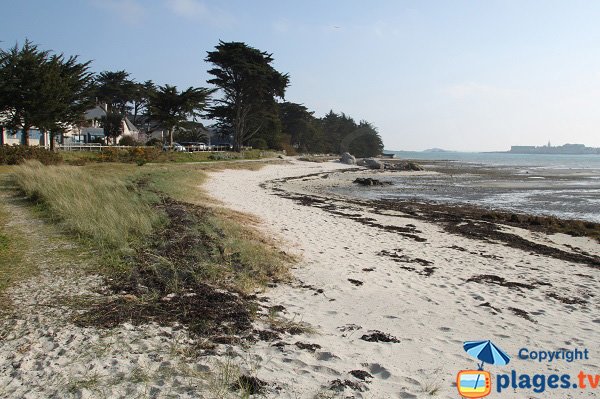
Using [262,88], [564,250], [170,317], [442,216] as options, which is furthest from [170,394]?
[262,88]

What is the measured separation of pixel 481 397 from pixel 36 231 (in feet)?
28.3

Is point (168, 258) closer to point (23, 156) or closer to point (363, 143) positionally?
point (23, 156)

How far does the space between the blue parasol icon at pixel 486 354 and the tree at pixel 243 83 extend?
4384cm

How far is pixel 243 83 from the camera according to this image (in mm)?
47375

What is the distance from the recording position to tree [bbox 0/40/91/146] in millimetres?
28672

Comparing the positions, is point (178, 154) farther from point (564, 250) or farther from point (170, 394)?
point (170, 394)

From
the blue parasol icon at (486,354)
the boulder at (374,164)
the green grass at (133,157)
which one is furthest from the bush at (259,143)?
the blue parasol icon at (486,354)

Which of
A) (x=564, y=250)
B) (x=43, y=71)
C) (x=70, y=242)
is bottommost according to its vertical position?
(x=564, y=250)

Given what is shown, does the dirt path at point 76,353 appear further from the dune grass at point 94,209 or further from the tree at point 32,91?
the tree at point 32,91

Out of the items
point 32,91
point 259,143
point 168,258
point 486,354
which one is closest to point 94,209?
point 168,258

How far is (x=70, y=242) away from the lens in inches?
305

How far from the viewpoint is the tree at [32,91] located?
94.1 ft

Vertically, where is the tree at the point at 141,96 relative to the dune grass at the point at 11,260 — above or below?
above

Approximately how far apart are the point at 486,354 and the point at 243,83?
46337 millimetres
